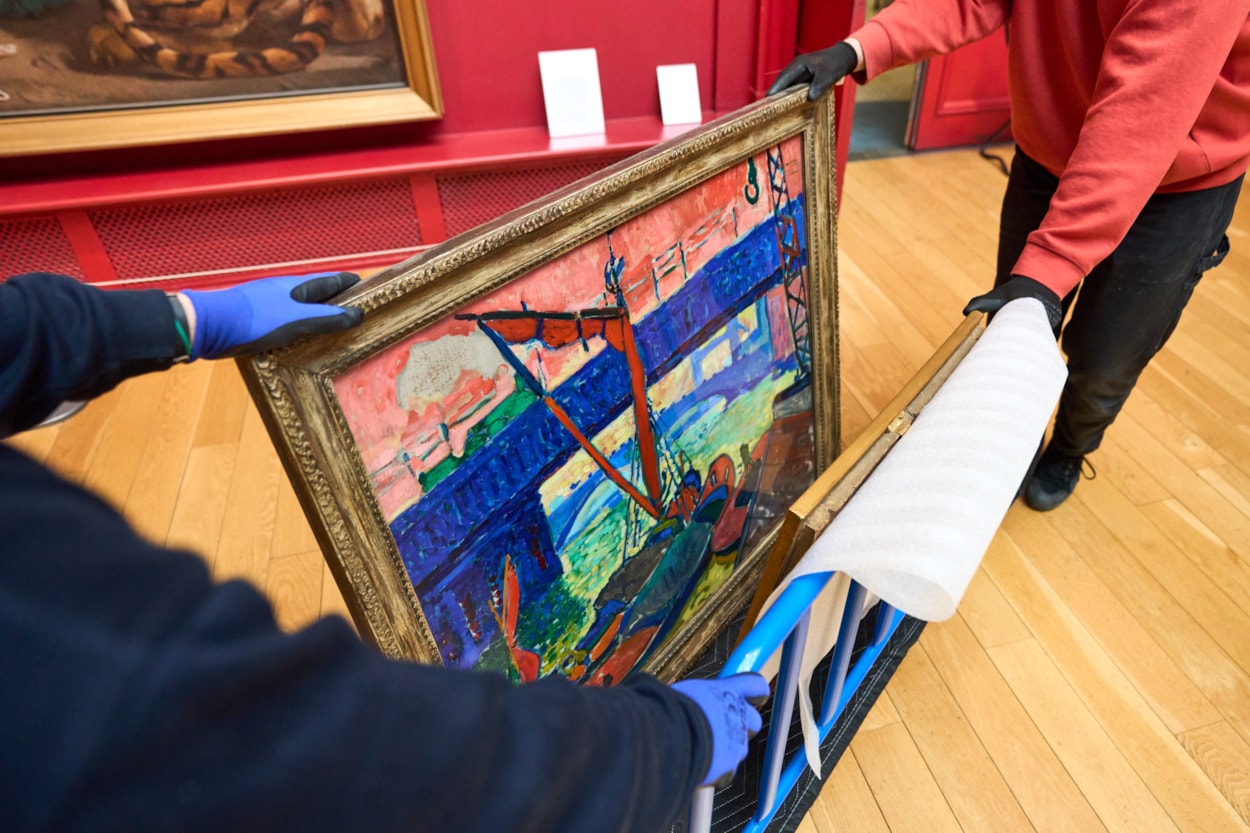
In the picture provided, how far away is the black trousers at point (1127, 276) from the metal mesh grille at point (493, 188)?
1578 millimetres

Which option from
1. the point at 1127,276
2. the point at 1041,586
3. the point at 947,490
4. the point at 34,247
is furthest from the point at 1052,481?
the point at 34,247

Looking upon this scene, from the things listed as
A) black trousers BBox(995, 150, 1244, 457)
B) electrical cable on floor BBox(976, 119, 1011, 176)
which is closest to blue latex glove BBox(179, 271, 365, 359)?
black trousers BBox(995, 150, 1244, 457)

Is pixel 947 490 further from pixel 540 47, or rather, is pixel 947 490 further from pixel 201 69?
pixel 201 69

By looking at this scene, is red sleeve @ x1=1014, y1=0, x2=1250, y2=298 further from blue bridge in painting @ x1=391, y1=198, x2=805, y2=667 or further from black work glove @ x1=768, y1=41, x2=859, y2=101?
blue bridge in painting @ x1=391, y1=198, x2=805, y2=667

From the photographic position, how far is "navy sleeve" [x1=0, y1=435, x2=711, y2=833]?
30 centimetres

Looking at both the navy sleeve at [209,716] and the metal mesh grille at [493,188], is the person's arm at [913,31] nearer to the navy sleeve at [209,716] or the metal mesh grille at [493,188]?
the navy sleeve at [209,716]

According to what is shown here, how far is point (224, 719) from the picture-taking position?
12.8 inches

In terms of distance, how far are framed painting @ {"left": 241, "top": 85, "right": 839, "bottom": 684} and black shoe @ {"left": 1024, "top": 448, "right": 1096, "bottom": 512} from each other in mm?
707

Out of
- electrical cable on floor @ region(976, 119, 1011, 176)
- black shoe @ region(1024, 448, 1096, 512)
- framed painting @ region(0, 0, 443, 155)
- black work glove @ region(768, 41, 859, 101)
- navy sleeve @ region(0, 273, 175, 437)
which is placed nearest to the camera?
navy sleeve @ region(0, 273, 175, 437)

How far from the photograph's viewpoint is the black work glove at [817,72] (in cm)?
112

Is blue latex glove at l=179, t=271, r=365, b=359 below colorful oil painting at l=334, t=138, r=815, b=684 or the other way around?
the other way around

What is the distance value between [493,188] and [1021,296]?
2037mm

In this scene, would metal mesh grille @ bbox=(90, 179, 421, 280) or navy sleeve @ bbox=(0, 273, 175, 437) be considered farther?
metal mesh grille @ bbox=(90, 179, 421, 280)

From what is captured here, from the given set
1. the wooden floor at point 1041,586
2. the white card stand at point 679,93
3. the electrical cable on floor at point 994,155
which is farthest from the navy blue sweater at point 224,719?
the electrical cable on floor at point 994,155
